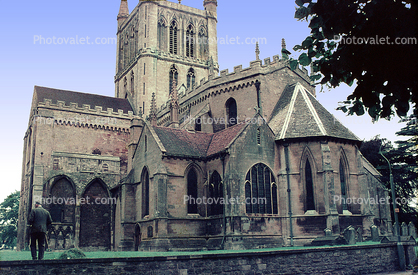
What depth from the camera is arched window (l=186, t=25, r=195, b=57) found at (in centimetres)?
5688

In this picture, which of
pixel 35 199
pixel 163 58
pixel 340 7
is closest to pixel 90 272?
pixel 340 7

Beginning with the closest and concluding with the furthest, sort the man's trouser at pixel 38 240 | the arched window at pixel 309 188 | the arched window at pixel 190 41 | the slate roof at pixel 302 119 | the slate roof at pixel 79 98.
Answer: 1. the man's trouser at pixel 38 240
2. the arched window at pixel 309 188
3. the slate roof at pixel 302 119
4. the slate roof at pixel 79 98
5. the arched window at pixel 190 41

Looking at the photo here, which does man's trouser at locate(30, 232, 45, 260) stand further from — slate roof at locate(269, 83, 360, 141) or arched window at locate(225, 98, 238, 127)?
arched window at locate(225, 98, 238, 127)

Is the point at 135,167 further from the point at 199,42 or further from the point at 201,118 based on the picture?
the point at 199,42

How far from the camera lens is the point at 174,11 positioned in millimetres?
56438

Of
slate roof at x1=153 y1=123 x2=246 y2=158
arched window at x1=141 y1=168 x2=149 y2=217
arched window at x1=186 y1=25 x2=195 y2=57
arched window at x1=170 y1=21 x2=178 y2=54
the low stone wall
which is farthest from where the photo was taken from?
arched window at x1=186 y1=25 x2=195 y2=57

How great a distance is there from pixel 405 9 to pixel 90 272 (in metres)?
12.5

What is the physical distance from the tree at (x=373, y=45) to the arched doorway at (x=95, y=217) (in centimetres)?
3543

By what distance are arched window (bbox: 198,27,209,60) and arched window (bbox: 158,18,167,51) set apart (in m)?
5.49

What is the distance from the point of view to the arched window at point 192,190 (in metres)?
27.9

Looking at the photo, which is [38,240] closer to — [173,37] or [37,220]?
[37,220]

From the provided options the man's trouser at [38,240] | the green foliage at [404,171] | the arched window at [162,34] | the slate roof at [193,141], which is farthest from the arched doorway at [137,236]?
the arched window at [162,34]

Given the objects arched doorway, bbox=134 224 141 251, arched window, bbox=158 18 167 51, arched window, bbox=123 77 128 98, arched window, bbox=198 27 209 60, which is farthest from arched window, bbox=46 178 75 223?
arched window, bbox=198 27 209 60

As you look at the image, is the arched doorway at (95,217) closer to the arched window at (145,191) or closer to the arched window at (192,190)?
the arched window at (145,191)
